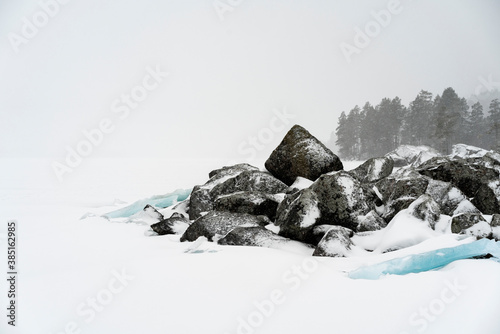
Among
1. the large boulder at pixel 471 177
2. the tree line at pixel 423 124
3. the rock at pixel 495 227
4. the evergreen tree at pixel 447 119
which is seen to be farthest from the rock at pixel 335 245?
the tree line at pixel 423 124

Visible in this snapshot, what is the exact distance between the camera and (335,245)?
4.83 m

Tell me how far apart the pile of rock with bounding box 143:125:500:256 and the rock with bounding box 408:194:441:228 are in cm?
1

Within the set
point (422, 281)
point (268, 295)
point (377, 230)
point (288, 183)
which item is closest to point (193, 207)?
point (288, 183)

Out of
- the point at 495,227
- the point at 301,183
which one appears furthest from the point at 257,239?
the point at 495,227

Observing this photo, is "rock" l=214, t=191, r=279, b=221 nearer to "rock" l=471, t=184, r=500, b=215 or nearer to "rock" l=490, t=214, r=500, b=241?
"rock" l=490, t=214, r=500, b=241

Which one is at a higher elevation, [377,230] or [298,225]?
[298,225]

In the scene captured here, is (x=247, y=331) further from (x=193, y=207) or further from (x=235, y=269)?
(x=193, y=207)

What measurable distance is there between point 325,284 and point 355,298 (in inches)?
16.1

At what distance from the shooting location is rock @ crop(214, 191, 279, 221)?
273 inches

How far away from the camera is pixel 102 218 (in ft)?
29.2

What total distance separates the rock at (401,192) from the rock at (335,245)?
5.58 feet

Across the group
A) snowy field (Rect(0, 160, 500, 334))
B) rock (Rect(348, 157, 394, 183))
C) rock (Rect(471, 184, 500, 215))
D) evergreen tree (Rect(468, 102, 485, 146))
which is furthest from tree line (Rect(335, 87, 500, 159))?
snowy field (Rect(0, 160, 500, 334))

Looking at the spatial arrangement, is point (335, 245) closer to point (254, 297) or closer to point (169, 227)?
point (254, 297)

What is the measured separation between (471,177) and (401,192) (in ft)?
6.94
